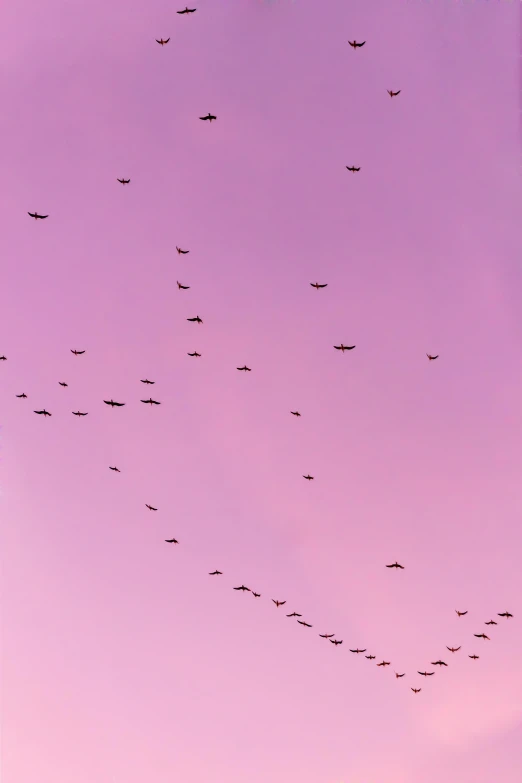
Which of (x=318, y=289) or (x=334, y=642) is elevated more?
(x=318, y=289)

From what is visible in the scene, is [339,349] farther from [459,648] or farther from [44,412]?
[459,648]

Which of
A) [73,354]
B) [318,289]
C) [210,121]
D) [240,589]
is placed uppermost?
[210,121]

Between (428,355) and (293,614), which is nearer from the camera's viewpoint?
(428,355)

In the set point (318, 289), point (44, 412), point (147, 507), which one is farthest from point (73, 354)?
point (318, 289)

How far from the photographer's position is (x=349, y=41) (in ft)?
104

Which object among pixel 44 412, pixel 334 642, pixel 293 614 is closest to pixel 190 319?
pixel 44 412

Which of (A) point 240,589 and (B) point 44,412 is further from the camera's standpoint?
(A) point 240,589

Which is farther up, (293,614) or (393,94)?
(393,94)

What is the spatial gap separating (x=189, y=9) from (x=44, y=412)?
69.9 ft

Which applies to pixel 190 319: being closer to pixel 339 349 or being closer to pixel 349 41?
pixel 339 349

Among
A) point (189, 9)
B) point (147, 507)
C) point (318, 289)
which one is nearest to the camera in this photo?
point (189, 9)

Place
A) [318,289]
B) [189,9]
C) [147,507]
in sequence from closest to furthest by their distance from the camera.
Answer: [189,9], [318,289], [147,507]

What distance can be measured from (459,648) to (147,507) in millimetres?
20031

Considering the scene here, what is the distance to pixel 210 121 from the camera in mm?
32906
